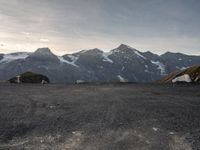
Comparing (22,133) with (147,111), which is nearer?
(22,133)

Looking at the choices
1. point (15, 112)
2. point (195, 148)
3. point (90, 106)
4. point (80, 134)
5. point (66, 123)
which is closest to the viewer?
point (195, 148)

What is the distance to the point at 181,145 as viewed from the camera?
9.92 meters

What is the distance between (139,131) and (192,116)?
170 inches

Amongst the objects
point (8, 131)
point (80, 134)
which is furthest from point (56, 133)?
point (8, 131)

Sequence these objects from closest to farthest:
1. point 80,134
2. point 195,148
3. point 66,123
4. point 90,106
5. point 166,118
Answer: point 195,148
point 80,134
point 66,123
point 166,118
point 90,106

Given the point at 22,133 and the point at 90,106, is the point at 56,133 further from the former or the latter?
the point at 90,106

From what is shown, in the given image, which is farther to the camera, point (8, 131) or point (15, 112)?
point (15, 112)

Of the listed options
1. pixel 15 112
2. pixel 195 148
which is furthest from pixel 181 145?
pixel 15 112

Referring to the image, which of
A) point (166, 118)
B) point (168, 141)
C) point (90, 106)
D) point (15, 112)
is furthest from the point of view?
point (90, 106)

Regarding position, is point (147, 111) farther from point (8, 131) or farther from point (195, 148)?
point (8, 131)

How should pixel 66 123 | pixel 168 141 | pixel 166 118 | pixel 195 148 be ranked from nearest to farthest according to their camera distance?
pixel 195 148, pixel 168 141, pixel 66 123, pixel 166 118

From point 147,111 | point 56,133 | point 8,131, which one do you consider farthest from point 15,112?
point 147,111

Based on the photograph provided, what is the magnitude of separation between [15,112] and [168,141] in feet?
30.4

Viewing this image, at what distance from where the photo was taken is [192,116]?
14.6m
